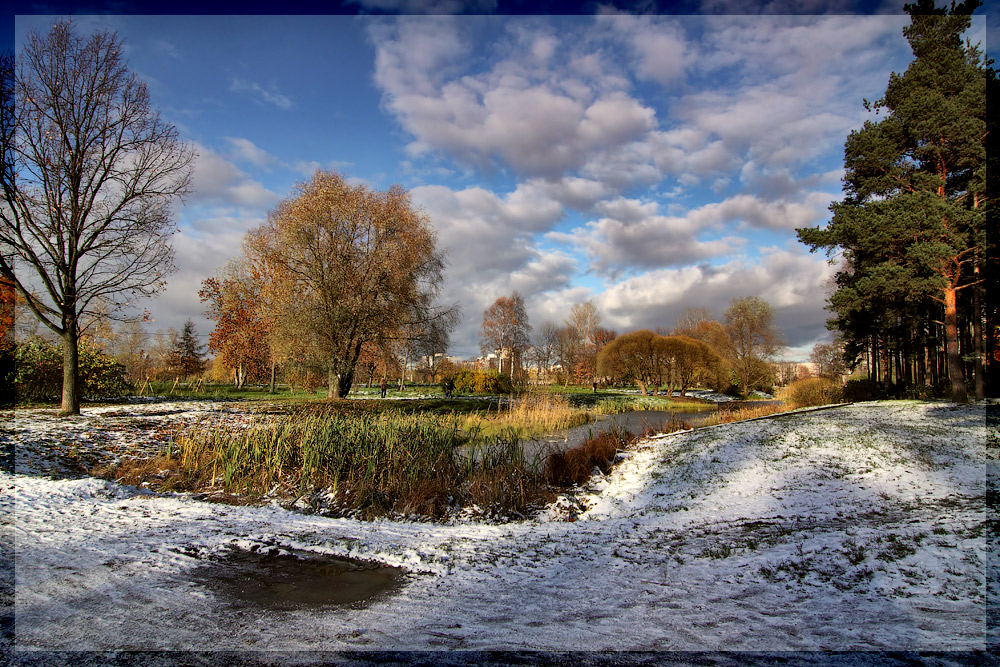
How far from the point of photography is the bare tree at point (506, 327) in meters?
53.4

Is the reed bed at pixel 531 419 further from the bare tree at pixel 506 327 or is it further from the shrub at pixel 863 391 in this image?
the bare tree at pixel 506 327

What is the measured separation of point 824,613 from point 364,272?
785 inches

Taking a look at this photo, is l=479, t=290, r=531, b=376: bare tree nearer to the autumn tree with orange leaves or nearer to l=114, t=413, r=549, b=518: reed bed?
the autumn tree with orange leaves

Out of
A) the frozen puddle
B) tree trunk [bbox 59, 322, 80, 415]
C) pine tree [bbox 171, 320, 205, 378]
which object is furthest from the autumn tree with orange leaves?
the frozen puddle

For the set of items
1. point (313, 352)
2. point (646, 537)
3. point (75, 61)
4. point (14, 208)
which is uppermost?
point (75, 61)

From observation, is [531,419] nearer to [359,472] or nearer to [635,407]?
[359,472]

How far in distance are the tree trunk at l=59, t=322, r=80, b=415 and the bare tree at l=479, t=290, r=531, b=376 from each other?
42496 mm

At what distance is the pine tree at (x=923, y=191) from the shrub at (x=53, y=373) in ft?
84.4

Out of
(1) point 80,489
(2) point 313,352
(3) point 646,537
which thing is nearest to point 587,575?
(3) point 646,537

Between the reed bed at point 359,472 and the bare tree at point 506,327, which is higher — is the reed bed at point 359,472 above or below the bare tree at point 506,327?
below

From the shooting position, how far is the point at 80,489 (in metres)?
5.53

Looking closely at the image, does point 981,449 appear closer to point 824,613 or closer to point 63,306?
point 824,613

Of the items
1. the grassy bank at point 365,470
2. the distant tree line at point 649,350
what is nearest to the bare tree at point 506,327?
the distant tree line at point 649,350

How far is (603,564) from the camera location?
13.4ft
